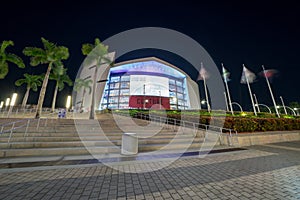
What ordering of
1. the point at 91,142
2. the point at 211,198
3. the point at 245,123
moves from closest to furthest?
the point at 211,198 < the point at 91,142 < the point at 245,123

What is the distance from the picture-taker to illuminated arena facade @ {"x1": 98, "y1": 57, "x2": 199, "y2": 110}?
5048 cm

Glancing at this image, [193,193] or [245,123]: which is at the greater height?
[245,123]

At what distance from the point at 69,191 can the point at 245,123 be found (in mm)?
11397

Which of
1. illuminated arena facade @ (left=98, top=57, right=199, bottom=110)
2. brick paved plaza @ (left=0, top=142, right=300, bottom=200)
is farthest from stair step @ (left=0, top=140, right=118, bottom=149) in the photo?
illuminated arena facade @ (left=98, top=57, right=199, bottom=110)

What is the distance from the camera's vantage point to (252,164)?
479 centimetres

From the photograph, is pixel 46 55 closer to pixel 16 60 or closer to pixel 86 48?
pixel 86 48

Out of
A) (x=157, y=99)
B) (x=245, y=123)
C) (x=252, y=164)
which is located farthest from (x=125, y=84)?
(x=252, y=164)

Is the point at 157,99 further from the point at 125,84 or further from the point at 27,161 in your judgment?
the point at 27,161

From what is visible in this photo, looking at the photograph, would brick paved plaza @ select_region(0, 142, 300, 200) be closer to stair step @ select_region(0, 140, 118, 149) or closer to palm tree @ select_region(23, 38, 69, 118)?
stair step @ select_region(0, 140, 118, 149)

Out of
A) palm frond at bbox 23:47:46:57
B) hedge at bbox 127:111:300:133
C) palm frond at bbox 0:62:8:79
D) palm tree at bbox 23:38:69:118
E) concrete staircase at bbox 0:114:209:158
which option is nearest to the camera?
concrete staircase at bbox 0:114:209:158

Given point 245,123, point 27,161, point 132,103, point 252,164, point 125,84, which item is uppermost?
point 125,84

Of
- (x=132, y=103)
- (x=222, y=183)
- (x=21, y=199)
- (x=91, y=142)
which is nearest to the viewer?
(x=21, y=199)

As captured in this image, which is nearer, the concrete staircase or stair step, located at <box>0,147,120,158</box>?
stair step, located at <box>0,147,120,158</box>

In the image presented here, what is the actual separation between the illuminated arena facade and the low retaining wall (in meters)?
37.7
